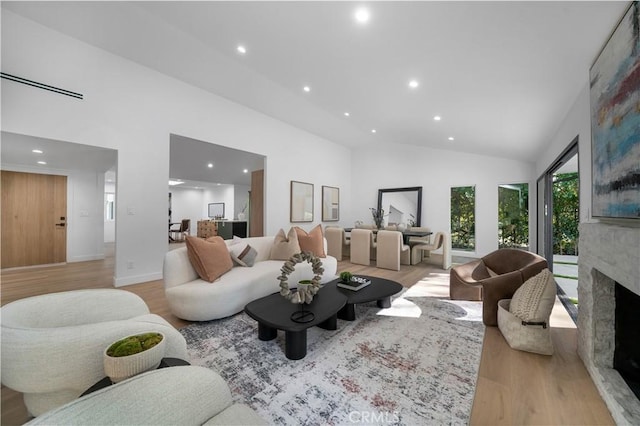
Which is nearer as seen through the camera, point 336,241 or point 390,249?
point 390,249

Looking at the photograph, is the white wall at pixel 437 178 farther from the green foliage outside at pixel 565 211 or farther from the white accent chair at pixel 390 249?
the white accent chair at pixel 390 249

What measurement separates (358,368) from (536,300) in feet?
5.40

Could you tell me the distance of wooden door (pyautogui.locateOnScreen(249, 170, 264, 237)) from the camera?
20.0 feet

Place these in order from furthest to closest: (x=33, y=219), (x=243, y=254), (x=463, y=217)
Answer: (x=463, y=217) → (x=33, y=219) → (x=243, y=254)

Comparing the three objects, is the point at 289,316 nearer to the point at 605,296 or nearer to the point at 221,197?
the point at 605,296

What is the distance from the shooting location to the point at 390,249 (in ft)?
16.8

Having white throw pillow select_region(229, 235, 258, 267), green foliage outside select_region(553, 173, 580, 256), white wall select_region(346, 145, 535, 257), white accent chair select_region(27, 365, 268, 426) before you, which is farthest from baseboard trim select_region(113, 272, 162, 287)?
green foliage outside select_region(553, 173, 580, 256)

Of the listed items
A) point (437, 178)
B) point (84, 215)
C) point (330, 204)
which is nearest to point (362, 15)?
point (437, 178)

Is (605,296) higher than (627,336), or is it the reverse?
(605,296)

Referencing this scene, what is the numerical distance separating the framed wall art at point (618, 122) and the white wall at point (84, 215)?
8.41 metres

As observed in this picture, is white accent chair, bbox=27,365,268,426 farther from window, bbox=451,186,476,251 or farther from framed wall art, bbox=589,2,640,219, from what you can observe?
window, bbox=451,186,476,251

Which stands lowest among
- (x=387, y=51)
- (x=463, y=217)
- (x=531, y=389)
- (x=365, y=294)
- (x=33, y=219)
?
(x=531, y=389)

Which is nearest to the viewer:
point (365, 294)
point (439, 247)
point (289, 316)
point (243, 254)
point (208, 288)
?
point (289, 316)

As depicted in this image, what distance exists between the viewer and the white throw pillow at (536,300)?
6.76 ft
